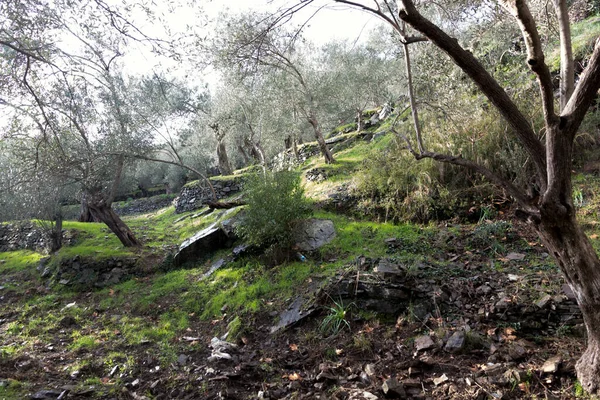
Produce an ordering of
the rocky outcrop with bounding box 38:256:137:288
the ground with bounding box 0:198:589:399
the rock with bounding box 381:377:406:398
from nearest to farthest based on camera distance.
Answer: the rock with bounding box 381:377:406:398 → the ground with bounding box 0:198:589:399 → the rocky outcrop with bounding box 38:256:137:288

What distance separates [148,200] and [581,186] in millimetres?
29415

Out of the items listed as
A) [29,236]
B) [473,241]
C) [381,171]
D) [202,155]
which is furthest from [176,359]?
[202,155]

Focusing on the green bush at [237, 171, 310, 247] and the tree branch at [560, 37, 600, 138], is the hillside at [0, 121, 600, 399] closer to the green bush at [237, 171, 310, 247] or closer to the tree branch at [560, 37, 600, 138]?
the green bush at [237, 171, 310, 247]

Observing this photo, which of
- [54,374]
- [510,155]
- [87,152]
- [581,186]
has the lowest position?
[54,374]

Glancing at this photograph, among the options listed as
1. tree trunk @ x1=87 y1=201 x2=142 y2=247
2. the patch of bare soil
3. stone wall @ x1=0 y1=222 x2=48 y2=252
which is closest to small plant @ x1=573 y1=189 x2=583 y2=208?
the patch of bare soil

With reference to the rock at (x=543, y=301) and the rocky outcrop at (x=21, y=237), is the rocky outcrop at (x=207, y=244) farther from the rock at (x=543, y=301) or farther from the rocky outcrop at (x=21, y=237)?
the rocky outcrop at (x=21, y=237)

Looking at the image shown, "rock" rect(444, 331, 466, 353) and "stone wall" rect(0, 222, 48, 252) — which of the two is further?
"stone wall" rect(0, 222, 48, 252)

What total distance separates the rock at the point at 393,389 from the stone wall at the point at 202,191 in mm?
15663

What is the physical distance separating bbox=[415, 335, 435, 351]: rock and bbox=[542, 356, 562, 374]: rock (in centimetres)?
106

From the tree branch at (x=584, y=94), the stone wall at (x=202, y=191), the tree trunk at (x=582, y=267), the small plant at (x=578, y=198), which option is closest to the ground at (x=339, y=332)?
the tree trunk at (x=582, y=267)

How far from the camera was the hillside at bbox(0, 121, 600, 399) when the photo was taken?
3592mm

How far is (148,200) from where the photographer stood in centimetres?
2933

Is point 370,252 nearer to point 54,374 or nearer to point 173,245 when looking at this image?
point 54,374

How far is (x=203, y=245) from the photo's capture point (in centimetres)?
947
